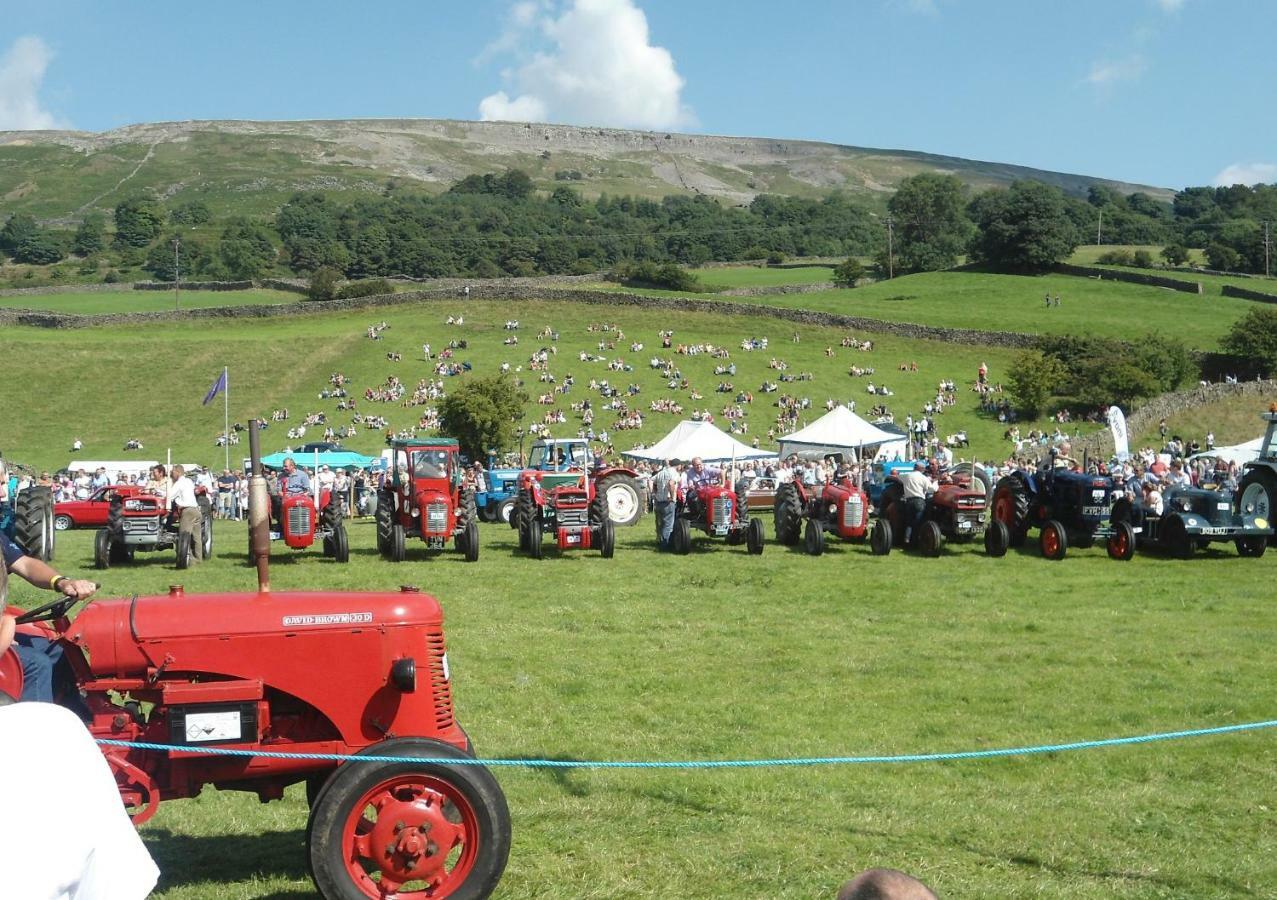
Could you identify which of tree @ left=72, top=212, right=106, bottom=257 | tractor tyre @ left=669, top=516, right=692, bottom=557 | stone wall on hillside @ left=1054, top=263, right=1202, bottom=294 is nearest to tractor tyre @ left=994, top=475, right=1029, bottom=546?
tractor tyre @ left=669, top=516, right=692, bottom=557

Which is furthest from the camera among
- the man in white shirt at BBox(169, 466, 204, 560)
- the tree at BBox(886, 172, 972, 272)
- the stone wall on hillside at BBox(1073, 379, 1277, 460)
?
the tree at BBox(886, 172, 972, 272)

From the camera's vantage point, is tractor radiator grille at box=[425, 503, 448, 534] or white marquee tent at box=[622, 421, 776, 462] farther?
white marquee tent at box=[622, 421, 776, 462]

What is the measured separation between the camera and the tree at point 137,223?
137 meters

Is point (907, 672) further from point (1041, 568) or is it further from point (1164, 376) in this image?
point (1164, 376)

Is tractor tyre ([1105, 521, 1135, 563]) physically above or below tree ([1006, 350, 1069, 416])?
below

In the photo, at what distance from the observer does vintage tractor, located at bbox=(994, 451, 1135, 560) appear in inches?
775

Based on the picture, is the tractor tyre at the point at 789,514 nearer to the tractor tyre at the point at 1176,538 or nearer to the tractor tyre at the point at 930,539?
the tractor tyre at the point at 930,539

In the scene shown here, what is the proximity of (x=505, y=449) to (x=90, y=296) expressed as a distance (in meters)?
57.4

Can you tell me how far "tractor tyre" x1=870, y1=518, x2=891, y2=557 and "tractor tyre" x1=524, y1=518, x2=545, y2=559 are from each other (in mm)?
5502

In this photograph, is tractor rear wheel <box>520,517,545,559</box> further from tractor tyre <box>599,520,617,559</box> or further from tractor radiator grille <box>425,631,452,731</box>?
tractor radiator grille <box>425,631,452,731</box>

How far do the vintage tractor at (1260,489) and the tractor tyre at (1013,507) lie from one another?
3.27 meters

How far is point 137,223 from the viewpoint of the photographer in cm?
14000

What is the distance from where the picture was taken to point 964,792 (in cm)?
751

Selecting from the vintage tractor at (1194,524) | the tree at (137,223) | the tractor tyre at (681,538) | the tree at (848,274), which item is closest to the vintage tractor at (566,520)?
the tractor tyre at (681,538)
